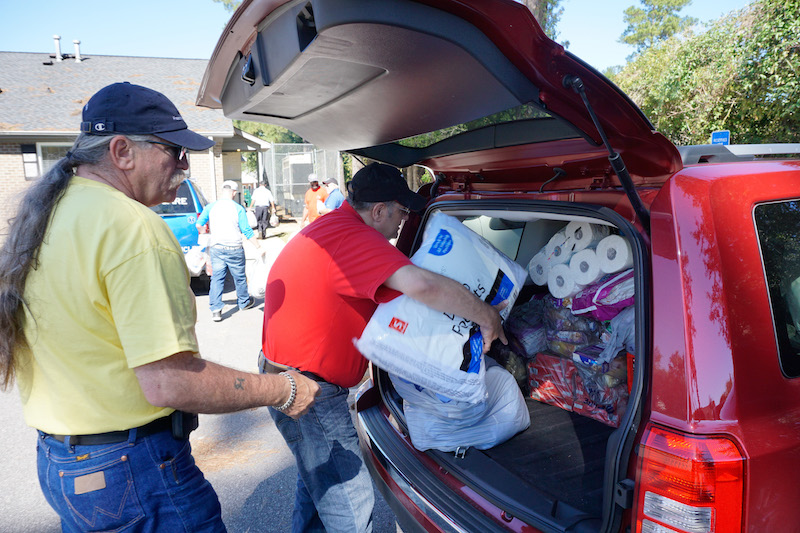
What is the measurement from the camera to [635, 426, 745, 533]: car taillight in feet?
4.25

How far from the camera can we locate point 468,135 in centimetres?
238

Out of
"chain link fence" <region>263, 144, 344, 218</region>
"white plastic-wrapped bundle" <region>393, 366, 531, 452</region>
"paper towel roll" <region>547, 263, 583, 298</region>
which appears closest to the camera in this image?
"white plastic-wrapped bundle" <region>393, 366, 531, 452</region>

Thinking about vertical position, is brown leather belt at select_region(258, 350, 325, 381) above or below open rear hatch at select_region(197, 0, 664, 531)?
below

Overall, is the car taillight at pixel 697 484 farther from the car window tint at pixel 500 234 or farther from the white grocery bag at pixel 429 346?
the car window tint at pixel 500 234

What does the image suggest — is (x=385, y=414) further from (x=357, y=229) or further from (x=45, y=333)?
(x=45, y=333)

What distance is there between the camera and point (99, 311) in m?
1.46

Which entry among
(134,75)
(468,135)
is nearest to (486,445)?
(468,135)

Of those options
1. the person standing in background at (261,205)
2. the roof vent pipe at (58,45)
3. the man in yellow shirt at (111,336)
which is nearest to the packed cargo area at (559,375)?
the man in yellow shirt at (111,336)

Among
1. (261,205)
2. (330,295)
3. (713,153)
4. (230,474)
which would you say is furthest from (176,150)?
(261,205)

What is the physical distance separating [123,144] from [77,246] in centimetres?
36

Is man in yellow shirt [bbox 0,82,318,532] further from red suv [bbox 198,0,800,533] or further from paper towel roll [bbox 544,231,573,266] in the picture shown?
paper towel roll [bbox 544,231,573,266]

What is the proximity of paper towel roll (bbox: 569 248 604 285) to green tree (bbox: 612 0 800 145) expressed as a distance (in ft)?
16.4

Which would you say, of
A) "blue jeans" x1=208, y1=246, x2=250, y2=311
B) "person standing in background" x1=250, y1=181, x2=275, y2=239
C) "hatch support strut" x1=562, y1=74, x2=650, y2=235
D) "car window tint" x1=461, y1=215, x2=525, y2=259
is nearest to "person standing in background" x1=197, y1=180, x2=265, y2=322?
"blue jeans" x1=208, y1=246, x2=250, y2=311

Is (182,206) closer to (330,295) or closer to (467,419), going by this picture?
(330,295)
